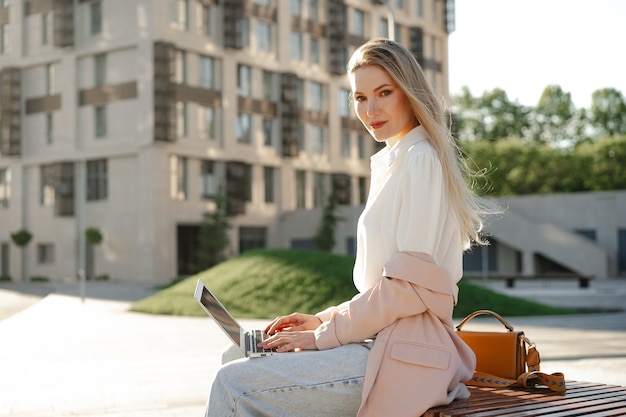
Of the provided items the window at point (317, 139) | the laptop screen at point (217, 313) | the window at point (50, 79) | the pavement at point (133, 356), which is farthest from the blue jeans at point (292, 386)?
the window at point (317, 139)

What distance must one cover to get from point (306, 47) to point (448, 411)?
51.8 m

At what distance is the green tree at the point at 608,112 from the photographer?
257ft

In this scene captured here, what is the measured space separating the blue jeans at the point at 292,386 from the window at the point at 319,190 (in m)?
51.4

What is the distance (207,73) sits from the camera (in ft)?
155

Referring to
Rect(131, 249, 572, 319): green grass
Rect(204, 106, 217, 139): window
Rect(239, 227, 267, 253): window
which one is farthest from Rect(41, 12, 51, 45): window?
Rect(131, 249, 572, 319): green grass

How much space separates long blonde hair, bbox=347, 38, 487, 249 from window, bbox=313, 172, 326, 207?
51088 mm

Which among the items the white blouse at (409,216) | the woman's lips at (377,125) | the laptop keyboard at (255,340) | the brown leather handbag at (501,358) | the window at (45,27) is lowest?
the brown leather handbag at (501,358)

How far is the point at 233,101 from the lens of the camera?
1898 inches

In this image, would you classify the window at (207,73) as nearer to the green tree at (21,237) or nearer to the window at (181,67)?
the window at (181,67)

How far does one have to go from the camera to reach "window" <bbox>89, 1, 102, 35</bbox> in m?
46.0

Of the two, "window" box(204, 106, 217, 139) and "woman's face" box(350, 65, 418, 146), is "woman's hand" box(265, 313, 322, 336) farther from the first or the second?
"window" box(204, 106, 217, 139)

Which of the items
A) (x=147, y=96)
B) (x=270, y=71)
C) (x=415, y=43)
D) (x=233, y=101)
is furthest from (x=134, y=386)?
(x=415, y=43)

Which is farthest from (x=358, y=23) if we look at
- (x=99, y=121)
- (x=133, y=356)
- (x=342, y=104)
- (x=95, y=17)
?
(x=133, y=356)

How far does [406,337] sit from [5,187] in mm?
49721
